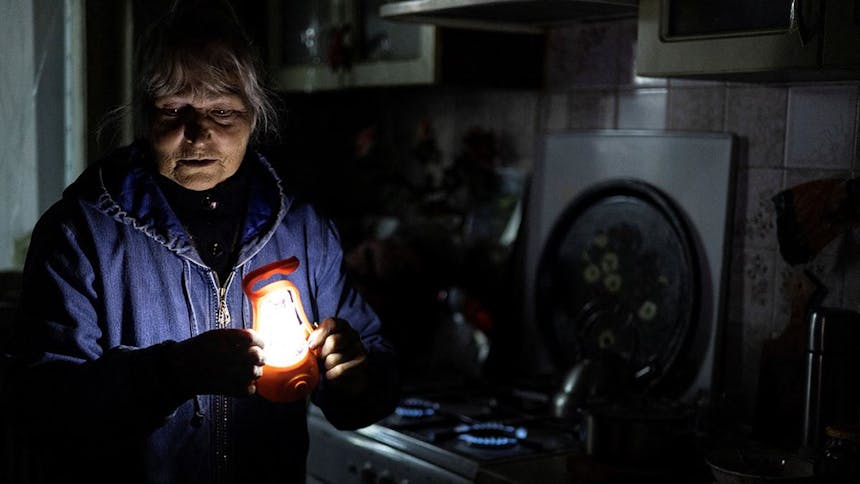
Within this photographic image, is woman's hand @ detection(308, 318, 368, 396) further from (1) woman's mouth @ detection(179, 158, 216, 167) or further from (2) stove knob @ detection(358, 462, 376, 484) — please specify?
(2) stove knob @ detection(358, 462, 376, 484)

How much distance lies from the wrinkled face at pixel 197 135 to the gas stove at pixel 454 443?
27.8 inches

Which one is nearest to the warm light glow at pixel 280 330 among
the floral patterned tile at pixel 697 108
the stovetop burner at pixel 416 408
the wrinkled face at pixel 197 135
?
the wrinkled face at pixel 197 135

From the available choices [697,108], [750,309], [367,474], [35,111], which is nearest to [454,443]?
[367,474]

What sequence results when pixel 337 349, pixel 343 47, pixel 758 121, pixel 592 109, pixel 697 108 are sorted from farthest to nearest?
1. pixel 343 47
2. pixel 592 109
3. pixel 697 108
4. pixel 758 121
5. pixel 337 349

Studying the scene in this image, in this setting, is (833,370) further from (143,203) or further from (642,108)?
(143,203)

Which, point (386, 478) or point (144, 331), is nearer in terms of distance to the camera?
point (144, 331)

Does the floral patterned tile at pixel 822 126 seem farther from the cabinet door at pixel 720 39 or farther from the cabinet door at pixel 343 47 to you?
the cabinet door at pixel 343 47

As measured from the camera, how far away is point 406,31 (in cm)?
235

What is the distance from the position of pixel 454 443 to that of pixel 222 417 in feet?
1.83

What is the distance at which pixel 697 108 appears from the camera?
2021 mm

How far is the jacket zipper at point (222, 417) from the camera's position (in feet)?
4.60

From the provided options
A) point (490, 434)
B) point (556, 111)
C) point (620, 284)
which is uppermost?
point (556, 111)

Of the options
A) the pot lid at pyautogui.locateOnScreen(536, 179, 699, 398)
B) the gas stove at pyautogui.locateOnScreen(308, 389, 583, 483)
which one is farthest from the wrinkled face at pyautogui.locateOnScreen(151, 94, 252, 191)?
the pot lid at pyautogui.locateOnScreen(536, 179, 699, 398)

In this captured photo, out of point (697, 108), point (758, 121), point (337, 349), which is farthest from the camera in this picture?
point (697, 108)
